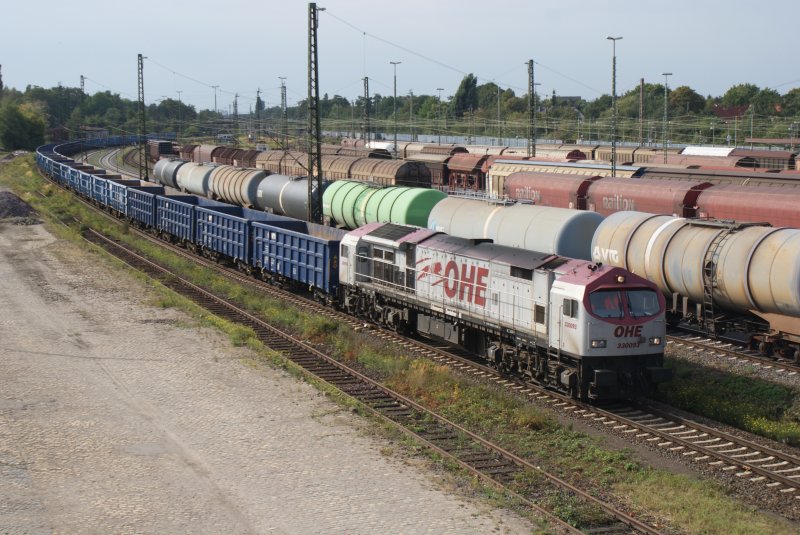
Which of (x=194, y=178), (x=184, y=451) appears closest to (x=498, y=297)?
(x=184, y=451)

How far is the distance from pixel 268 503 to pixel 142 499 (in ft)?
6.84

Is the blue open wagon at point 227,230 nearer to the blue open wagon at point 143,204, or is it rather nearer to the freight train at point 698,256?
the blue open wagon at point 143,204

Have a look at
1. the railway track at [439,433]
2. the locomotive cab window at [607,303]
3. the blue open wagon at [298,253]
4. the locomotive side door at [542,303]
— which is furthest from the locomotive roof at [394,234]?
the locomotive cab window at [607,303]

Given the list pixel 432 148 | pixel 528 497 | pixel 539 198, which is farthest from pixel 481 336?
pixel 432 148

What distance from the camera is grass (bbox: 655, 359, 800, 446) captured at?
18625mm

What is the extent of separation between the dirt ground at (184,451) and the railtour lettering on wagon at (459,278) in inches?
193

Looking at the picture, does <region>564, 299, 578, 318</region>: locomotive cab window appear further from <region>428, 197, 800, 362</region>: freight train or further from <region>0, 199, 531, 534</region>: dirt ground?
<region>428, 197, 800, 362</region>: freight train

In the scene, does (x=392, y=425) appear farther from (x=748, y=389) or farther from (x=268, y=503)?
(x=748, y=389)

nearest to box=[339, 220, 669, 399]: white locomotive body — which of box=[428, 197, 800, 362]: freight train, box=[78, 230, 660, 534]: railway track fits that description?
box=[428, 197, 800, 362]: freight train

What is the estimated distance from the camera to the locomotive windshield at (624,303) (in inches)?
756

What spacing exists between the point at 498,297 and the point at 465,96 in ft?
504

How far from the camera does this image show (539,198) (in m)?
44.5

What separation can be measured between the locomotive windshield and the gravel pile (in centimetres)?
4742

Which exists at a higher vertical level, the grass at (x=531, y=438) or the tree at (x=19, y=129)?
the tree at (x=19, y=129)
